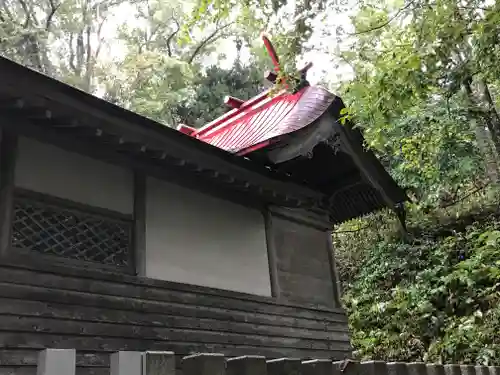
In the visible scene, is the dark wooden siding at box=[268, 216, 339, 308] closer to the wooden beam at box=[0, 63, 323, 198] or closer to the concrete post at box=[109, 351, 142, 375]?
the wooden beam at box=[0, 63, 323, 198]

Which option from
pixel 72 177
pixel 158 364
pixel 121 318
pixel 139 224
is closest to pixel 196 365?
pixel 158 364

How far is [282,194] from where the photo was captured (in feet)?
21.3

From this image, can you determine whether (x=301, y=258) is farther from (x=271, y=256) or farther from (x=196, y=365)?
(x=196, y=365)

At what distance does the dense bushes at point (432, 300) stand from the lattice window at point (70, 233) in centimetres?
767

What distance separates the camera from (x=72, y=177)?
196 inches

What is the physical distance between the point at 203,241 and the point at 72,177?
176 cm

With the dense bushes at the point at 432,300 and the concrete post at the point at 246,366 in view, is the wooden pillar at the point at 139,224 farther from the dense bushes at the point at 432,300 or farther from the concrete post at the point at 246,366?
the dense bushes at the point at 432,300

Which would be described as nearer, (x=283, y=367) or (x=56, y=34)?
(x=283, y=367)

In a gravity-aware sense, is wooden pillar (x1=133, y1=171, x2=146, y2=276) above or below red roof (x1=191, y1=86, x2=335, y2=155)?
below

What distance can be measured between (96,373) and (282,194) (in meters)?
3.02

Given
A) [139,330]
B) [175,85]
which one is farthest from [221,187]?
[175,85]

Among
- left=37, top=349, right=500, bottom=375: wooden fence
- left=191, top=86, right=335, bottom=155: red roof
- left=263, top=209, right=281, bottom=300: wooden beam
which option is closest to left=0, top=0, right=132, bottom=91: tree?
left=191, top=86, right=335, bottom=155: red roof

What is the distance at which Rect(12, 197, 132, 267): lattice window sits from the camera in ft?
14.8

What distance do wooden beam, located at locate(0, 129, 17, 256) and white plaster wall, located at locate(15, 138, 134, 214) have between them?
3.0 inches
